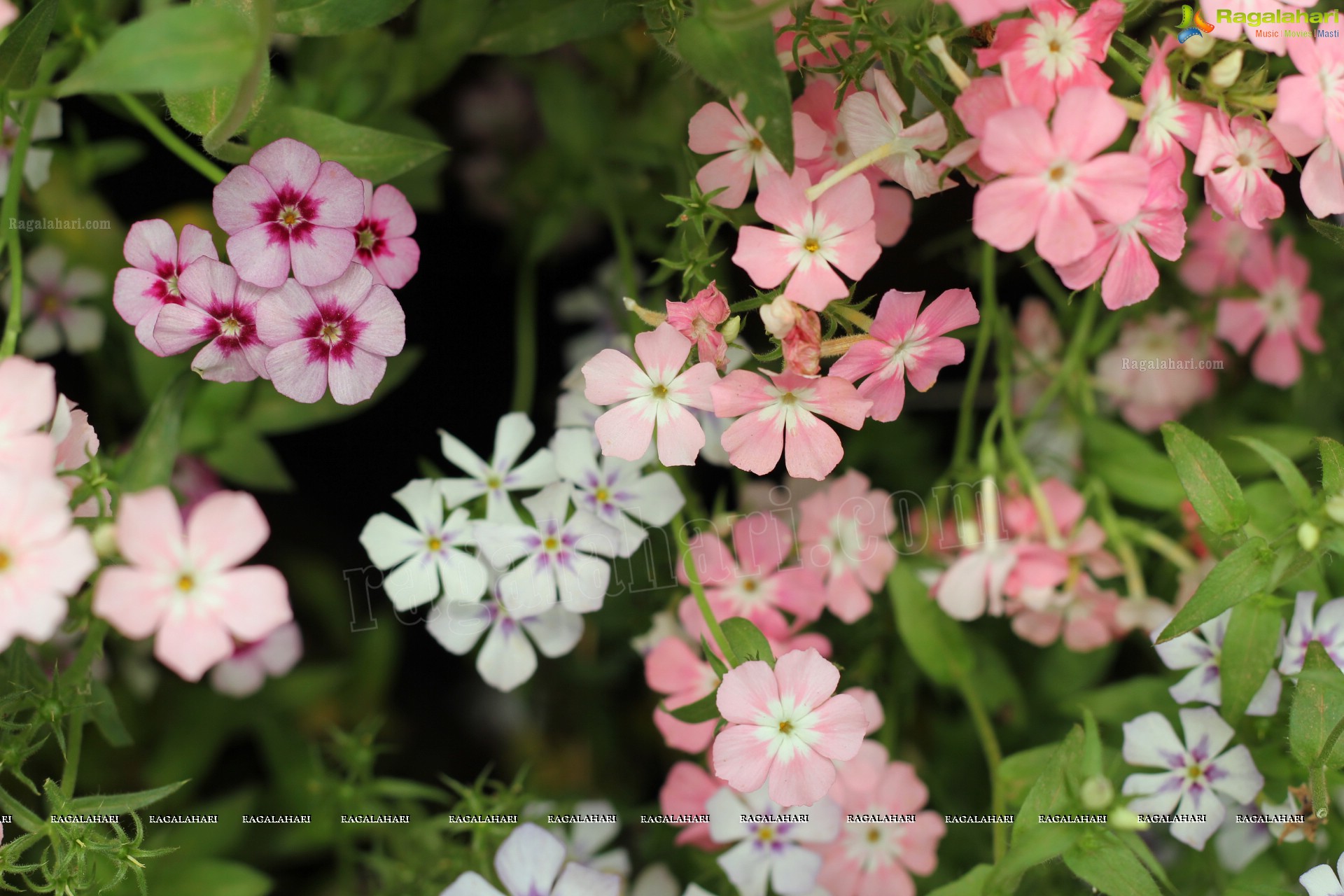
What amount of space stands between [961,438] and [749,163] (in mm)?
390

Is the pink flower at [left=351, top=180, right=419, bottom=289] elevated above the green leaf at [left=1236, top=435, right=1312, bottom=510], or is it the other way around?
the pink flower at [left=351, top=180, right=419, bottom=289]

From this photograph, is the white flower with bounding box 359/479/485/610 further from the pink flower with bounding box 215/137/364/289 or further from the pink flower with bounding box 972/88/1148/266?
the pink flower with bounding box 972/88/1148/266

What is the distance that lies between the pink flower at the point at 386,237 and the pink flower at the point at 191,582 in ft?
0.73

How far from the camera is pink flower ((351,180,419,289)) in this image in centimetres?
72

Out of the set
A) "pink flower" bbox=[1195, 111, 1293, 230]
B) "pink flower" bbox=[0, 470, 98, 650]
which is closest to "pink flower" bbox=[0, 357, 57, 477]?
"pink flower" bbox=[0, 470, 98, 650]

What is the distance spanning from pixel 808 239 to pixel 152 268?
0.44m

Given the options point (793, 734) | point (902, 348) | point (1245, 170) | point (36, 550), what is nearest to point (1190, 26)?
point (1245, 170)

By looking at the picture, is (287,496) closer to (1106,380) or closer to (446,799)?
(446,799)

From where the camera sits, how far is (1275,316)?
3.55 feet

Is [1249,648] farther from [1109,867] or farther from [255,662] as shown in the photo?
[255,662]

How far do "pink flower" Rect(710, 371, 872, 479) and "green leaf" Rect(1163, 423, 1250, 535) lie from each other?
240 mm

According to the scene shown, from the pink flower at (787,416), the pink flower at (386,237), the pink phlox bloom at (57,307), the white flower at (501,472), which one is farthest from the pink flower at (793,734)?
the pink phlox bloom at (57,307)

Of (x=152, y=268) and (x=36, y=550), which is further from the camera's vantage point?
(x=152, y=268)

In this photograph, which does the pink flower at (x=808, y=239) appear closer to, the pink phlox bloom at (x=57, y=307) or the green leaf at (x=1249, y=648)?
the green leaf at (x=1249, y=648)
